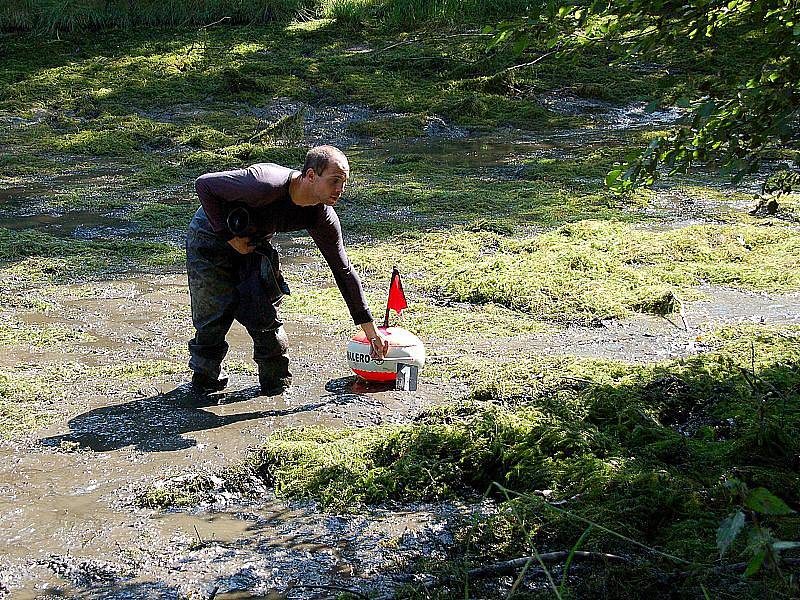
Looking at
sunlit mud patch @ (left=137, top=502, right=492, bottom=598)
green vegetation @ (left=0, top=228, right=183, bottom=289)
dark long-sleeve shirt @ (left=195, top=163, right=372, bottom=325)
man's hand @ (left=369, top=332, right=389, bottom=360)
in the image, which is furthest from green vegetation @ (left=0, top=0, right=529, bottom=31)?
sunlit mud patch @ (left=137, top=502, right=492, bottom=598)

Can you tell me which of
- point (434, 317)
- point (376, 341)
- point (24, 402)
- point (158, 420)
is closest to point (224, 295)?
point (158, 420)

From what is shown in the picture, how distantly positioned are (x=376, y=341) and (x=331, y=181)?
1.08 meters

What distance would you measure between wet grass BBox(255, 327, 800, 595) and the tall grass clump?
16767 mm

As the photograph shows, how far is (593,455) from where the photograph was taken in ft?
16.1

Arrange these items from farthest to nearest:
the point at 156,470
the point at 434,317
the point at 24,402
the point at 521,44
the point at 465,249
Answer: the point at 465,249 < the point at 434,317 < the point at 24,402 < the point at 156,470 < the point at 521,44

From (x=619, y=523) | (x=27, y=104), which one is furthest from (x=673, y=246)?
(x=27, y=104)

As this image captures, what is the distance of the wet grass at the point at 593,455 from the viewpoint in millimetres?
4227

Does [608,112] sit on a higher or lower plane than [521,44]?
lower

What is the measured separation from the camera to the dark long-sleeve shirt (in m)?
5.54

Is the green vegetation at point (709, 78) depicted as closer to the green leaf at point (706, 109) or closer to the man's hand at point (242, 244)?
the green leaf at point (706, 109)

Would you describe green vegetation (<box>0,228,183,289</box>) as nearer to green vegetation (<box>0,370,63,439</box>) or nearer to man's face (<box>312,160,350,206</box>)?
green vegetation (<box>0,370,63,439</box>)

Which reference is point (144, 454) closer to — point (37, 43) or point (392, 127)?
point (392, 127)

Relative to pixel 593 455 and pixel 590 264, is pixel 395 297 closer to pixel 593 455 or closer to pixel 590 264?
pixel 593 455

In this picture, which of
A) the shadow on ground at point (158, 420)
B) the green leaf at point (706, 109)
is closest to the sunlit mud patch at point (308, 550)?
the shadow on ground at point (158, 420)
